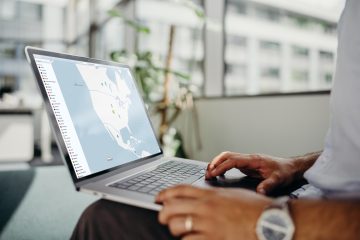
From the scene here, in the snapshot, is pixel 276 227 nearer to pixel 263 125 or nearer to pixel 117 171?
pixel 117 171

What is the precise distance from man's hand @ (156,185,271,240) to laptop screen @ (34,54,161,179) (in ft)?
0.91

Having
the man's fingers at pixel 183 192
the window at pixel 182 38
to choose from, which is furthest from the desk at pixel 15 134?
the man's fingers at pixel 183 192

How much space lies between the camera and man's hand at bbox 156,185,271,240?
469mm

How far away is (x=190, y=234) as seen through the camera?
1.57 feet

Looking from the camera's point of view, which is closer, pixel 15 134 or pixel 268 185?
pixel 268 185

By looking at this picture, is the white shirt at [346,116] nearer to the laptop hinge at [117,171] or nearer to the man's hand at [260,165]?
the man's hand at [260,165]

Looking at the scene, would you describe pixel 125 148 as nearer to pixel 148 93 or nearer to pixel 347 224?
pixel 347 224

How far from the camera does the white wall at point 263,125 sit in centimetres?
184

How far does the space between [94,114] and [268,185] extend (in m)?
0.45

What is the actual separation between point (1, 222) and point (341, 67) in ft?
3.49

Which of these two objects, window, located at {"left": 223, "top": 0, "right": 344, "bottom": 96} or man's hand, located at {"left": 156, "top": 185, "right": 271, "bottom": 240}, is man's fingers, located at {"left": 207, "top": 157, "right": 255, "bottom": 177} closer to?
man's hand, located at {"left": 156, "top": 185, "right": 271, "bottom": 240}

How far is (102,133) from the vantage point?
0.80 meters

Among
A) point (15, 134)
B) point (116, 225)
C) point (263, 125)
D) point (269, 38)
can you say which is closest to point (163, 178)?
point (116, 225)

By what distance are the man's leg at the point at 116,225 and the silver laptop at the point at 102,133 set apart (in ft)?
0.09
